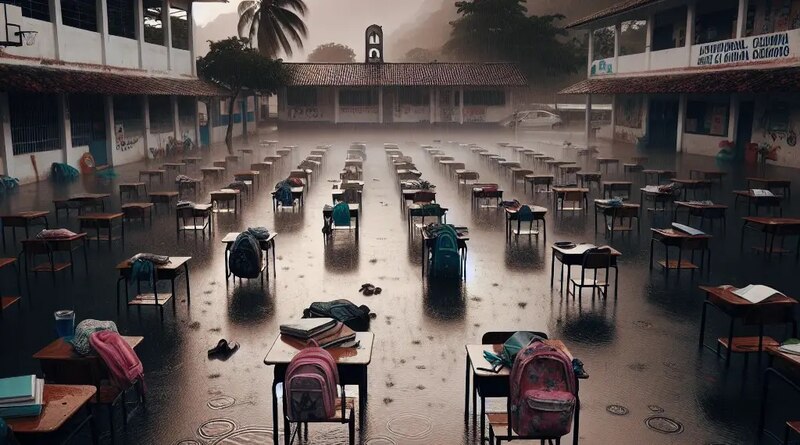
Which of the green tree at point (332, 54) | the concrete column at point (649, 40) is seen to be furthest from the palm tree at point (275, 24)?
the green tree at point (332, 54)

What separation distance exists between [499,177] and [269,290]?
1756 cm

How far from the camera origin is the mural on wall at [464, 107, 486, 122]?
55656 mm

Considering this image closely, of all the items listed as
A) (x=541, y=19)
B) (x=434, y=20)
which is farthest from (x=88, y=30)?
(x=434, y=20)

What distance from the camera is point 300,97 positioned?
55.9 m

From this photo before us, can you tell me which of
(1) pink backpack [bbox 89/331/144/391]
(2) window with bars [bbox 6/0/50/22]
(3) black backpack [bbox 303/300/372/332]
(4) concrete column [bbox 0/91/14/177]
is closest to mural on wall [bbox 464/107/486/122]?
(2) window with bars [bbox 6/0/50/22]

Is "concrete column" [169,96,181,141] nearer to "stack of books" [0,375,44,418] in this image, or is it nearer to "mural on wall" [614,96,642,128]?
"mural on wall" [614,96,642,128]

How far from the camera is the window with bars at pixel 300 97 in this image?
183 feet

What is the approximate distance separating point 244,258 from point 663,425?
24.4 feet

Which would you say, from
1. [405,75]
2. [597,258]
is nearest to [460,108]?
[405,75]

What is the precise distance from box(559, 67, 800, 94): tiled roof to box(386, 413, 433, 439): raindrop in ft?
71.4

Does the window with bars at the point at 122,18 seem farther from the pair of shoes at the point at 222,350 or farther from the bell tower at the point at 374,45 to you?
the pair of shoes at the point at 222,350

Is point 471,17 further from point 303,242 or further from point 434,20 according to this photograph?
point 434,20

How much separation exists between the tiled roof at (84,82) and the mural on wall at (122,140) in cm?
246

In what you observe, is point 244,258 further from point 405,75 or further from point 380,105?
point 405,75
